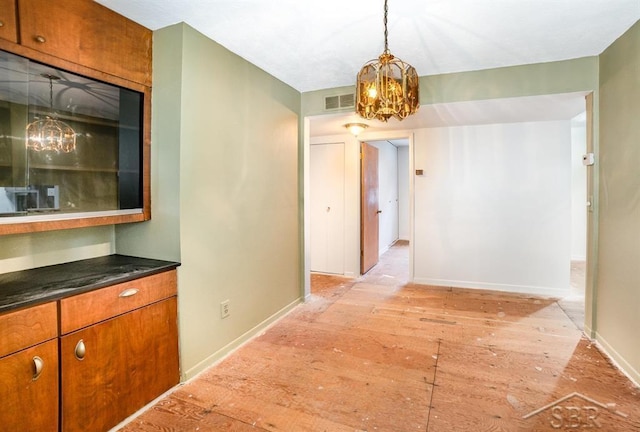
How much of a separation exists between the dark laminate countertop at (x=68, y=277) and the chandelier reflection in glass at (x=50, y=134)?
674mm

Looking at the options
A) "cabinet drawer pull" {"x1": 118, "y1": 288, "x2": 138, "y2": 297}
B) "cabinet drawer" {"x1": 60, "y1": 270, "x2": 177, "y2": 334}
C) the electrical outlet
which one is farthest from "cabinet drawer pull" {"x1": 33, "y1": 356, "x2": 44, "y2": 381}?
the electrical outlet

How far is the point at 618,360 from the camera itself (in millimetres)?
2377

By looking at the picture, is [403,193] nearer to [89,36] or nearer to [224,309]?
[224,309]

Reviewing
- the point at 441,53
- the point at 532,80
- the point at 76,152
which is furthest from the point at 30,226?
the point at 532,80

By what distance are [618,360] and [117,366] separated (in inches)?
128

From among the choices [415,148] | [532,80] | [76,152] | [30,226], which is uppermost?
[532,80]

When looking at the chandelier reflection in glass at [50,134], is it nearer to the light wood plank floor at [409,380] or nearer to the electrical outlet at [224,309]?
the electrical outlet at [224,309]

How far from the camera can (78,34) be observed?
1851mm

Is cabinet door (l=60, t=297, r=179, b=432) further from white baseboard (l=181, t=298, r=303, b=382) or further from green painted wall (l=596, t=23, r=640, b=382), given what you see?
green painted wall (l=596, t=23, r=640, b=382)

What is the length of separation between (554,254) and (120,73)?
4723 millimetres

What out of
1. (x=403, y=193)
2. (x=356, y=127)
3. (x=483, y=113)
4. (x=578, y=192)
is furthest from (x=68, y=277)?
(x=403, y=193)

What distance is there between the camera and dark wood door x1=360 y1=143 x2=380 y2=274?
493 centimetres

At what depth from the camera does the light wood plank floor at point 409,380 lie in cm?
183

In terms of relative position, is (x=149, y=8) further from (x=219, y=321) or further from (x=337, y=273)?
(x=337, y=273)
